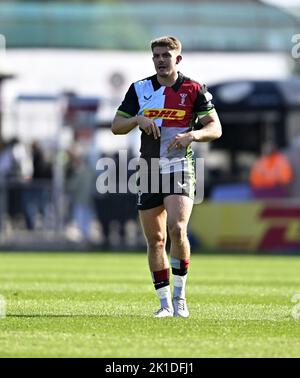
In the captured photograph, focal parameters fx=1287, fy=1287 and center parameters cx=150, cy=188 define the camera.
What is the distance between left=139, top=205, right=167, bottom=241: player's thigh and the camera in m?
11.3

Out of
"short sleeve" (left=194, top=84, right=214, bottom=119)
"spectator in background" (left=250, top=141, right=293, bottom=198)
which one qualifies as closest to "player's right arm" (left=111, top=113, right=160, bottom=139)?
"short sleeve" (left=194, top=84, right=214, bottom=119)

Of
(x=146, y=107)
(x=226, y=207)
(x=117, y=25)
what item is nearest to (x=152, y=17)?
(x=117, y=25)

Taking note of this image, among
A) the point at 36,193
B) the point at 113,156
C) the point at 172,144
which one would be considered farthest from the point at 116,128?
the point at 36,193

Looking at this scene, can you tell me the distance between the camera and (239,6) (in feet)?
141

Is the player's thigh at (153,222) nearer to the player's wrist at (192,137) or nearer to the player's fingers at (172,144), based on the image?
the player's fingers at (172,144)

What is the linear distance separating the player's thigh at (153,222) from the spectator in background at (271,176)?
16.6m

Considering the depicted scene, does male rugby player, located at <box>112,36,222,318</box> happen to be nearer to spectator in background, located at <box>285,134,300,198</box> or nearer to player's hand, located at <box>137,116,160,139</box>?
player's hand, located at <box>137,116,160,139</box>

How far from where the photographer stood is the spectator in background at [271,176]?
27953 mm

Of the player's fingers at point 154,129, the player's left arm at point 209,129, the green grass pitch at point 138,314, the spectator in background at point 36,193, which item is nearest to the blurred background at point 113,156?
the spectator in background at point 36,193

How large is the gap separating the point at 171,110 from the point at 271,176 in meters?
17.3

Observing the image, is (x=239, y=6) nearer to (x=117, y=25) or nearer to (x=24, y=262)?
(x=117, y=25)

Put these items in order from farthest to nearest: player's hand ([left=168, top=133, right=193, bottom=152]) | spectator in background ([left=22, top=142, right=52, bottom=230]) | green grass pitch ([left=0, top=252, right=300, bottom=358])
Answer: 1. spectator in background ([left=22, top=142, right=52, bottom=230])
2. player's hand ([left=168, top=133, right=193, bottom=152])
3. green grass pitch ([left=0, top=252, right=300, bottom=358])

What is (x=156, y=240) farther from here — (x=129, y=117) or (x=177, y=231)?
(x=129, y=117)
